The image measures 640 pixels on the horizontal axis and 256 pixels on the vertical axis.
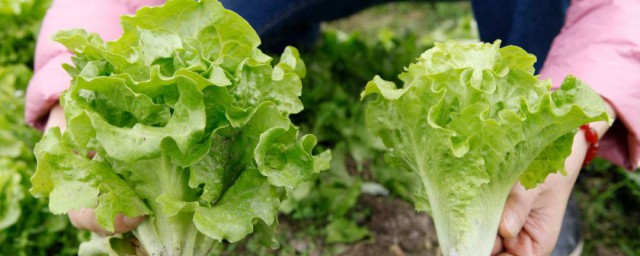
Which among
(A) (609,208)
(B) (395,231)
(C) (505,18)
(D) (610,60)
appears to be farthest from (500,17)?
(A) (609,208)

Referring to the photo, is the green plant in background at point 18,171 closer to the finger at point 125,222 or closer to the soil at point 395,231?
the finger at point 125,222

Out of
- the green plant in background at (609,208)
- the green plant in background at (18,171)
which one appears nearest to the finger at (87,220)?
the green plant in background at (18,171)

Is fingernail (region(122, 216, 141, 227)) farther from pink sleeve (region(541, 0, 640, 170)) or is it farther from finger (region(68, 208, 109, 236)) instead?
pink sleeve (region(541, 0, 640, 170))

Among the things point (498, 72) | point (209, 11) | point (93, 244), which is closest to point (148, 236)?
point (93, 244)

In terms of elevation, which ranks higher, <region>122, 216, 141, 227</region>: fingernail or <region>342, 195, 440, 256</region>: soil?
<region>122, 216, 141, 227</region>: fingernail

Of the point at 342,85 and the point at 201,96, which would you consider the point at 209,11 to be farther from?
the point at 342,85

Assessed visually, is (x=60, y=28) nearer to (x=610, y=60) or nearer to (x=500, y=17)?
(x=500, y=17)

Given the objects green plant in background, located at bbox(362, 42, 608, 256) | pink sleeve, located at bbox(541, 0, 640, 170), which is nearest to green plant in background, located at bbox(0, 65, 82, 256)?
green plant in background, located at bbox(362, 42, 608, 256)
